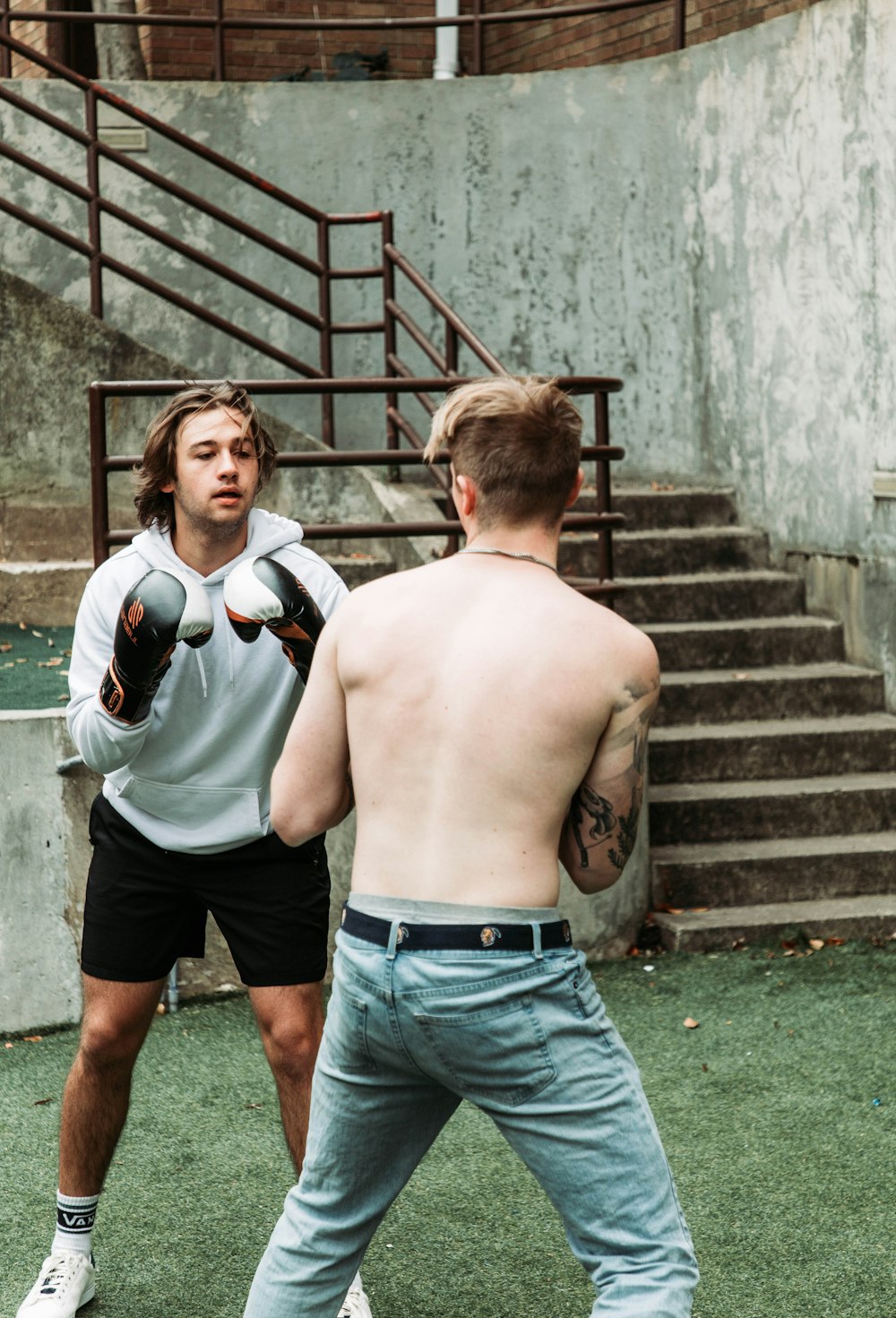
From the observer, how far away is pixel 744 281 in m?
7.80

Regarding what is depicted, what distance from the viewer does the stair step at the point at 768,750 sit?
20.4 feet

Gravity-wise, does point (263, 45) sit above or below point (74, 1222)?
above

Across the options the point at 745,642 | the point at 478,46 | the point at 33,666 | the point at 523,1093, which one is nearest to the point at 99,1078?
the point at 523,1093

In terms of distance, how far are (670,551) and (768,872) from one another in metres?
2.17

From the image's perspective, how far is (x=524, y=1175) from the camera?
12.4ft

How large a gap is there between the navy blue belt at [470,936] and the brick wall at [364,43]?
27.1 feet

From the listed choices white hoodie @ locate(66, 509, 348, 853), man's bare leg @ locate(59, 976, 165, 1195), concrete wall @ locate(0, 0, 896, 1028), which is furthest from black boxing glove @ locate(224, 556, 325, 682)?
concrete wall @ locate(0, 0, 896, 1028)

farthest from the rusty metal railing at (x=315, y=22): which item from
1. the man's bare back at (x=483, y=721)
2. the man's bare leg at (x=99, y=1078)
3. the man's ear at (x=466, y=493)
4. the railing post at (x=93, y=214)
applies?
the man's bare back at (x=483, y=721)

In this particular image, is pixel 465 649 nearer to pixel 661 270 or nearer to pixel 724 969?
pixel 724 969

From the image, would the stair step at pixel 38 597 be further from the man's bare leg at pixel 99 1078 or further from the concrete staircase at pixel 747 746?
the man's bare leg at pixel 99 1078

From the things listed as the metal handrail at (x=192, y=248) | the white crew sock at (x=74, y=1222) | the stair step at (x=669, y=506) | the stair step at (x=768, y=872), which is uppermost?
the metal handrail at (x=192, y=248)

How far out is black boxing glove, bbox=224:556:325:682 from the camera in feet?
9.27

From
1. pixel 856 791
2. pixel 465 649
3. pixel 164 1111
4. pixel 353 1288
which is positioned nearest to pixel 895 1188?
pixel 353 1288

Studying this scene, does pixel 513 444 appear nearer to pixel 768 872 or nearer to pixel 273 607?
pixel 273 607
